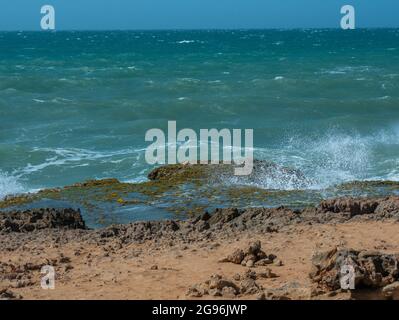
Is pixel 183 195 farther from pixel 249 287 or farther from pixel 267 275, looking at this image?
pixel 249 287

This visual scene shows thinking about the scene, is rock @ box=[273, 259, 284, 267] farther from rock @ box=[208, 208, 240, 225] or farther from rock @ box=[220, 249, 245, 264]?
rock @ box=[208, 208, 240, 225]

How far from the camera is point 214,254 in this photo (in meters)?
9.34

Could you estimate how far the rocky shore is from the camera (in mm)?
7570

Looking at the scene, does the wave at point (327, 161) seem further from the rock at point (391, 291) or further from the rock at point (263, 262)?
the rock at point (391, 291)

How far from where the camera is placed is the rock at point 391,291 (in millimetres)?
7191

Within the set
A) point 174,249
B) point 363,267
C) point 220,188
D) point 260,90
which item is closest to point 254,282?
point 363,267

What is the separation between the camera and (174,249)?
973 centimetres

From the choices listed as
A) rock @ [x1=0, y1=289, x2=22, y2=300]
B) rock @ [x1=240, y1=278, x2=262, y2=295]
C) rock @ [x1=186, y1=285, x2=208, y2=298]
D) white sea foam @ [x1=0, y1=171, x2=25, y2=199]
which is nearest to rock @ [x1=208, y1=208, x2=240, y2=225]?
rock @ [x1=240, y1=278, x2=262, y2=295]

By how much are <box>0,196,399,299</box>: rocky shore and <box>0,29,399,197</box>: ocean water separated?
427cm

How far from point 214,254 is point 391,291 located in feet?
8.97

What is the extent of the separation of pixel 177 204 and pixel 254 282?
6.00m

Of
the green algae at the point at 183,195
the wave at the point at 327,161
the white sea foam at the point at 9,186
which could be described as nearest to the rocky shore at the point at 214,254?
the green algae at the point at 183,195

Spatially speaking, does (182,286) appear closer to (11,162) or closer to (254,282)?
(254,282)

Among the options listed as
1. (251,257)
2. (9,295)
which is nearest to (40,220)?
(9,295)
